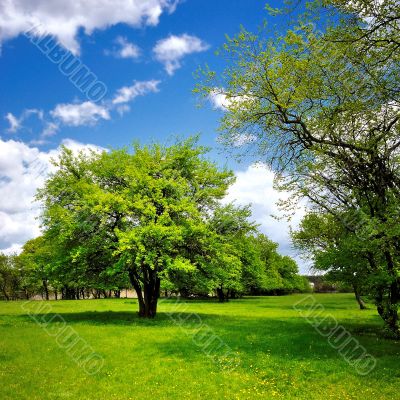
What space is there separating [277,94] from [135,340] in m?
16.8

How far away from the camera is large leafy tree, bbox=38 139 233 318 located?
29.7 metres

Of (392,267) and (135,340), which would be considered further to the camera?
(135,340)

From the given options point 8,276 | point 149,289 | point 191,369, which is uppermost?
point 8,276

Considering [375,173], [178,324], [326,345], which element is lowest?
[326,345]

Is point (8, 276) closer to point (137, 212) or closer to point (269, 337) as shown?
point (137, 212)

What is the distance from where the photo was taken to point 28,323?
97.3ft

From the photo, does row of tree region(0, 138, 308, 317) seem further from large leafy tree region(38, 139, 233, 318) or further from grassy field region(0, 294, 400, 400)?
grassy field region(0, 294, 400, 400)

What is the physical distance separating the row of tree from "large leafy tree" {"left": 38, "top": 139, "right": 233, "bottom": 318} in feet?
0.30

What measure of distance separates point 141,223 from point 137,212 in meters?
1.03

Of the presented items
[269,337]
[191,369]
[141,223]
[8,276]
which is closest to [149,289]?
[141,223]

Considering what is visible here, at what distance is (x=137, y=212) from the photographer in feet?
103

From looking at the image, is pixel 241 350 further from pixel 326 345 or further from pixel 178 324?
pixel 178 324

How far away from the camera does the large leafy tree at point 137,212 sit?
29.7m

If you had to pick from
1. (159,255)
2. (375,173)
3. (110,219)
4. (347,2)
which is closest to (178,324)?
(159,255)
